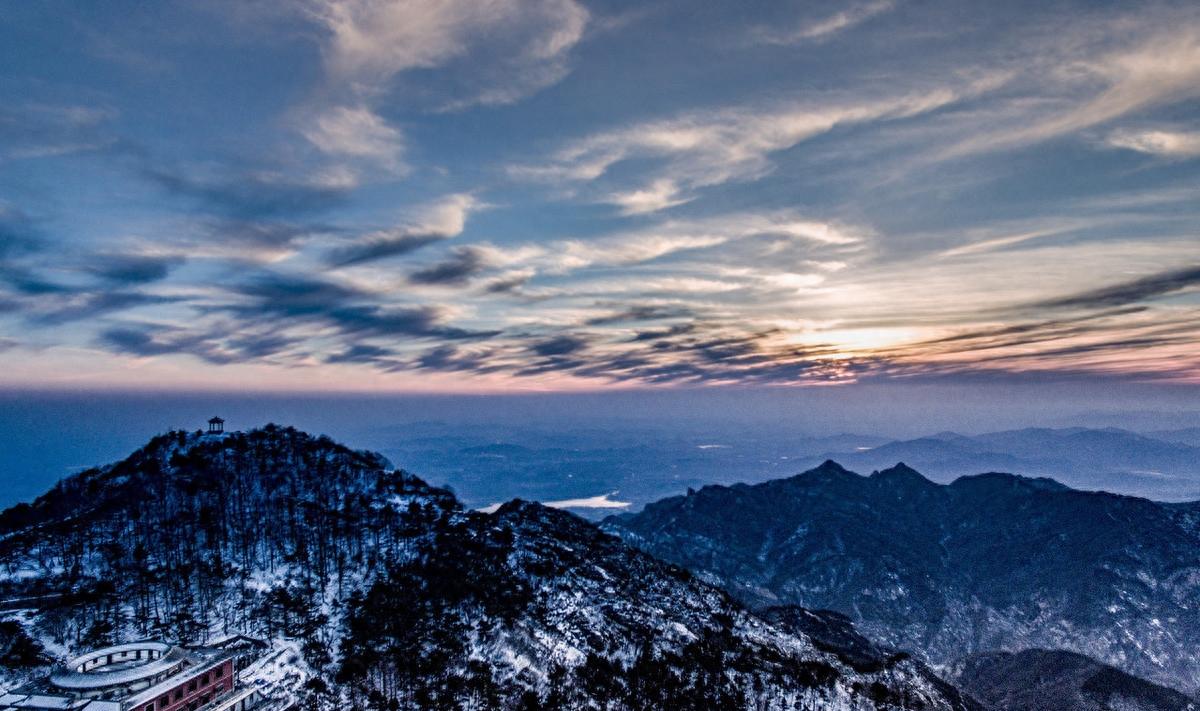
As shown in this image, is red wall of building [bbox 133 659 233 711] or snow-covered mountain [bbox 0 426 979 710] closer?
red wall of building [bbox 133 659 233 711]

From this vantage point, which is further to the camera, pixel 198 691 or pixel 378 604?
pixel 378 604

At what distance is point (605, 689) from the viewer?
12862 centimetres

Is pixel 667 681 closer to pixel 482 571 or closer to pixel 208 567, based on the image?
pixel 482 571

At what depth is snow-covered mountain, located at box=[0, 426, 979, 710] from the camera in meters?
123

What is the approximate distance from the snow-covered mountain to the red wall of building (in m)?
13.6

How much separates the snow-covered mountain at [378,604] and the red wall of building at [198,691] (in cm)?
1355

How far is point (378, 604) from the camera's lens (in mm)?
145875

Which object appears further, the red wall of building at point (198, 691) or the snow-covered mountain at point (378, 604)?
the snow-covered mountain at point (378, 604)

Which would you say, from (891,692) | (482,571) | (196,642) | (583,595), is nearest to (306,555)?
(196,642)

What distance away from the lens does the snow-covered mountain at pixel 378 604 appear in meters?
123

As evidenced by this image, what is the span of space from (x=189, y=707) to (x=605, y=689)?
77.9 m

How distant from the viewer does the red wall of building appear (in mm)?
87938

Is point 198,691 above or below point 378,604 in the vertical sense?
above

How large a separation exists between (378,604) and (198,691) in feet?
170
